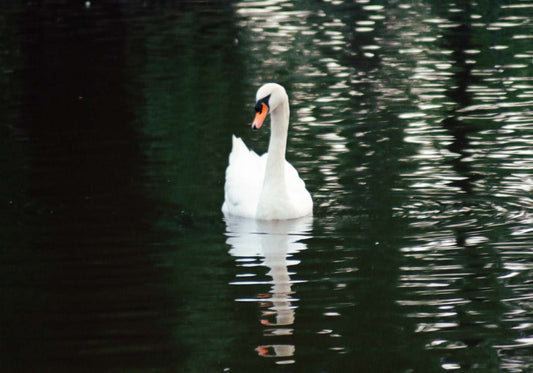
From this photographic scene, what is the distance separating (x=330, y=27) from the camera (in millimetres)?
29766

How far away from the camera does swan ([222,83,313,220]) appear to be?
40.4 feet

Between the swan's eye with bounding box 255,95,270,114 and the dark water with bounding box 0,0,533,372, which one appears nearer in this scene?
the dark water with bounding box 0,0,533,372

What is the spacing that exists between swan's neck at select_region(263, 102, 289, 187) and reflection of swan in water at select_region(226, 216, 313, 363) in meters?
0.47

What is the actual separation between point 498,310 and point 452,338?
2.50ft

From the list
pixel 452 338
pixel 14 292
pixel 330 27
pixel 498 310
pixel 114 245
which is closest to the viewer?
pixel 452 338

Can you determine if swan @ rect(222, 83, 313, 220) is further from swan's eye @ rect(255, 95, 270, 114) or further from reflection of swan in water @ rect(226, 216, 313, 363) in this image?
reflection of swan in water @ rect(226, 216, 313, 363)

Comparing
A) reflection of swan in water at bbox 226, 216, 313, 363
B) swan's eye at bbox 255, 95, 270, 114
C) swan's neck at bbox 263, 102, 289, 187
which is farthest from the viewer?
swan's neck at bbox 263, 102, 289, 187

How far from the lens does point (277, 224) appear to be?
483 inches

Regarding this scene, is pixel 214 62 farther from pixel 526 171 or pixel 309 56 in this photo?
pixel 526 171

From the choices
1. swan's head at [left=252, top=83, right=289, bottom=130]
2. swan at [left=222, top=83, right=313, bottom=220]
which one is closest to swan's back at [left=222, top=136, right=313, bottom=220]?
swan at [left=222, top=83, right=313, bottom=220]

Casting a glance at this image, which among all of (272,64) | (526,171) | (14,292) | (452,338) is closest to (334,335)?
(452,338)

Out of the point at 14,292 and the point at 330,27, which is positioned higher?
the point at 14,292

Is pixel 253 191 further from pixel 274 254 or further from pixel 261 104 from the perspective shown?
pixel 274 254

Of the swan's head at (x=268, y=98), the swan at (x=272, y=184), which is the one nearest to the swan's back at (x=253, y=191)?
the swan at (x=272, y=184)
